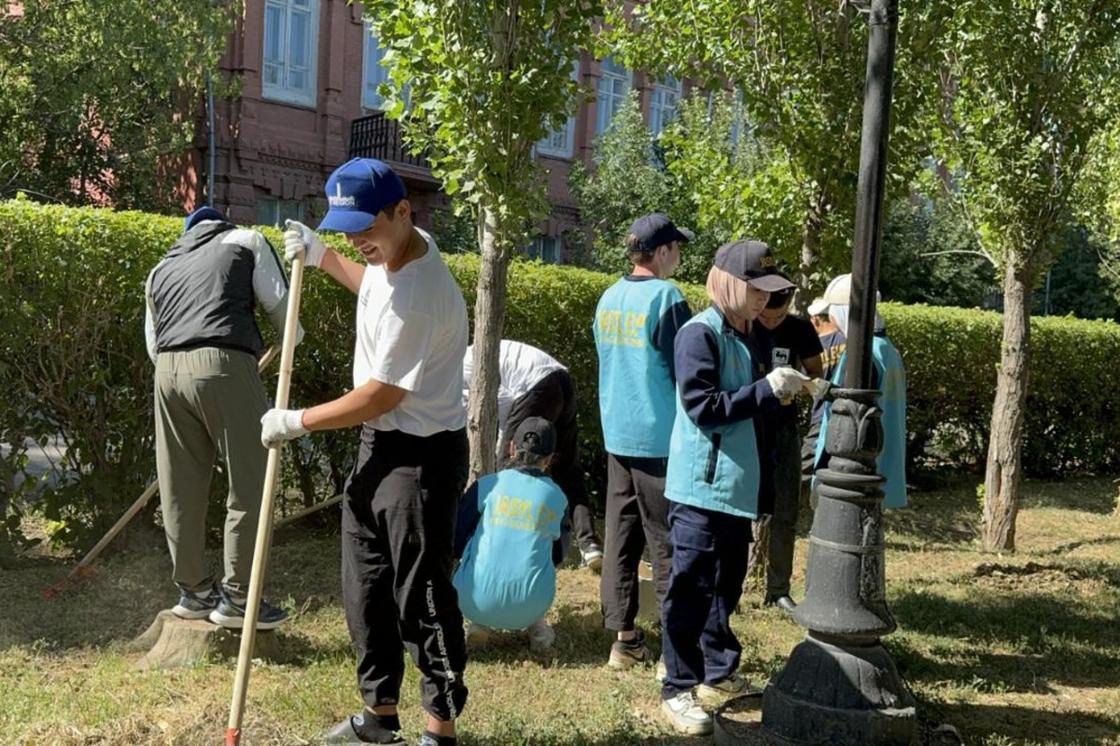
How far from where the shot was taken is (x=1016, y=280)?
888cm

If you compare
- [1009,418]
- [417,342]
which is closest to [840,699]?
[417,342]

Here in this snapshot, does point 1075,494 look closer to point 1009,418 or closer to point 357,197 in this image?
point 1009,418

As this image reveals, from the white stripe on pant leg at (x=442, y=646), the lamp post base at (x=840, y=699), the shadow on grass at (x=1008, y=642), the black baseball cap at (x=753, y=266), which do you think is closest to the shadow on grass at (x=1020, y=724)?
the shadow on grass at (x=1008, y=642)

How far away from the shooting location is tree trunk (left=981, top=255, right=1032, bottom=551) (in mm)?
8875

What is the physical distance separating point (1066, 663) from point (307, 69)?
59.1 feet

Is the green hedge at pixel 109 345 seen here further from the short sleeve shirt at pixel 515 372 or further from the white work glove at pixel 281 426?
the white work glove at pixel 281 426

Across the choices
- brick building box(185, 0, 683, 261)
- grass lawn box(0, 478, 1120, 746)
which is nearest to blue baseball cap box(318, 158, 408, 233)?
grass lawn box(0, 478, 1120, 746)

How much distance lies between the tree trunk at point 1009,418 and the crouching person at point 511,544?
509 cm

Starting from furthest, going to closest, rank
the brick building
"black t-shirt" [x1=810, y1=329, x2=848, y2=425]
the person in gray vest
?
the brick building → "black t-shirt" [x1=810, y1=329, x2=848, y2=425] → the person in gray vest

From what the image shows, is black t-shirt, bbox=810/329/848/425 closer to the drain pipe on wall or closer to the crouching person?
the crouching person

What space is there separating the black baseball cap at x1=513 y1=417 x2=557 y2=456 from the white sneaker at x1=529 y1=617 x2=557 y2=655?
0.84m

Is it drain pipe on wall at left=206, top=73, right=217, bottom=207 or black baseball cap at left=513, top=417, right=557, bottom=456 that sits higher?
drain pipe on wall at left=206, top=73, right=217, bottom=207

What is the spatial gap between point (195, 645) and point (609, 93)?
22.7 m

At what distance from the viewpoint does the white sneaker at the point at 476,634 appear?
5363mm
